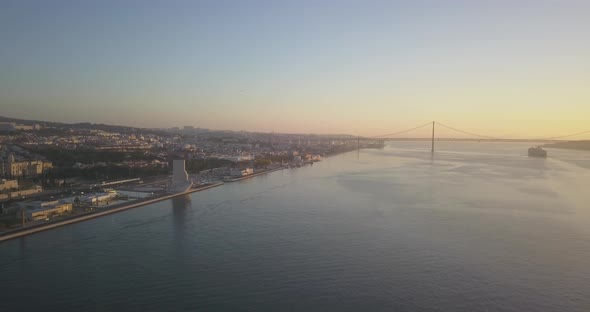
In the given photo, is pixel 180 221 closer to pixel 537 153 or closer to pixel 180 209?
pixel 180 209

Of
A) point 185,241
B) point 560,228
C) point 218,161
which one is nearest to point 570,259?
point 560,228

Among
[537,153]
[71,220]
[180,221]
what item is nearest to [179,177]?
[180,221]

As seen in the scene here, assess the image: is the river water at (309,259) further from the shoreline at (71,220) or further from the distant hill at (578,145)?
the distant hill at (578,145)

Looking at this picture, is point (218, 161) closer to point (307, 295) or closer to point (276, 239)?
point (276, 239)

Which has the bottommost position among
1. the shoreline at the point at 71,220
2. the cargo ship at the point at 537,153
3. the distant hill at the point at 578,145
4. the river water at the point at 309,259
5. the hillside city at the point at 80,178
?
the river water at the point at 309,259

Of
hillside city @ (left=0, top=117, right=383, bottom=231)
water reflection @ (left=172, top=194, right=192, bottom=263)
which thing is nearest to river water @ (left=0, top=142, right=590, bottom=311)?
water reflection @ (left=172, top=194, right=192, bottom=263)

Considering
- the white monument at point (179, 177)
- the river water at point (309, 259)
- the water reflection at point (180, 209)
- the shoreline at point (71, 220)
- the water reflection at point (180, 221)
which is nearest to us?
the river water at point (309, 259)

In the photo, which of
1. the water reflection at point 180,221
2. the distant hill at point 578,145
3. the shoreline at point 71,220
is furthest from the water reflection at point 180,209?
the distant hill at point 578,145

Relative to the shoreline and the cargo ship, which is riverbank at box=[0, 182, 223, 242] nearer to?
the shoreline

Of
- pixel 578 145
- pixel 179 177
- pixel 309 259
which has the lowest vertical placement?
pixel 309 259
